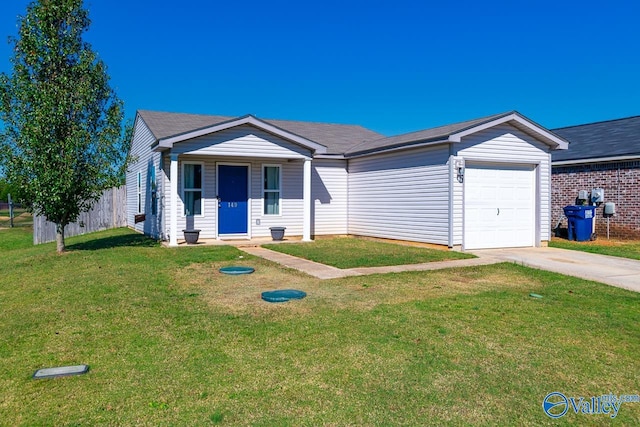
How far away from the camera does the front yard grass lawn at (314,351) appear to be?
132 inches

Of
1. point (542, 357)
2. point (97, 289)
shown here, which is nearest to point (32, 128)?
point (97, 289)

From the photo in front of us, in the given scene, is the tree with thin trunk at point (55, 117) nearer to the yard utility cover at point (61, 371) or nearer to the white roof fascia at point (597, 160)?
the yard utility cover at point (61, 371)

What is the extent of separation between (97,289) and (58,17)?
7.60 metres

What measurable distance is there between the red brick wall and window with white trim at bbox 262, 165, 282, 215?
1044cm

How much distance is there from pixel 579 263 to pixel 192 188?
9871 millimetres

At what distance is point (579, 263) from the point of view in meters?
10.0

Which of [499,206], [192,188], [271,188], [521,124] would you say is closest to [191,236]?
[192,188]

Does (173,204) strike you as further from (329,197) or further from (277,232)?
(329,197)

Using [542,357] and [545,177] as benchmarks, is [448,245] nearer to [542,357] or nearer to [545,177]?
[545,177]

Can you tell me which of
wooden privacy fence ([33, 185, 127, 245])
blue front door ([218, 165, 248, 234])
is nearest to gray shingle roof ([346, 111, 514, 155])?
blue front door ([218, 165, 248, 234])

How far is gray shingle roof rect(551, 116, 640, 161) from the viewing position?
628 inches

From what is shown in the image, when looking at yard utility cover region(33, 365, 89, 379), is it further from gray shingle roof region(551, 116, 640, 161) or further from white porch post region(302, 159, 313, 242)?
gray shingle roof region(551, 116, 640, 161)

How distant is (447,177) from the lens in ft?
39.0

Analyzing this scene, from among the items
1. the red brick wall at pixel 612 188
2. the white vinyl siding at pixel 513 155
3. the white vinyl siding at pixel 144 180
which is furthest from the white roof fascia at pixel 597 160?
the white vinyl siding at pixel 144 180
